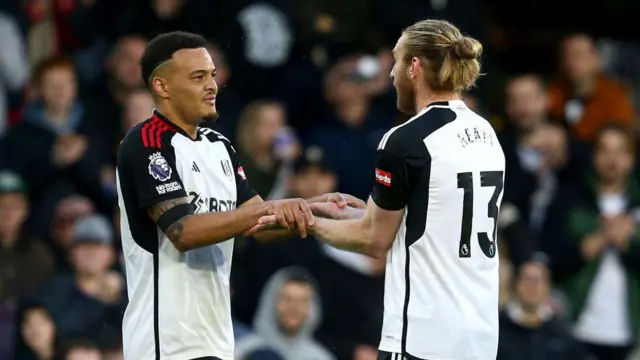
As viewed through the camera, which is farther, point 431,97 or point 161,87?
→ point 161,87

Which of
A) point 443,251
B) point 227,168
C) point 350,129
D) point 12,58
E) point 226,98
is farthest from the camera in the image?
point 12,58

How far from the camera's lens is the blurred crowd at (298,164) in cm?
1046

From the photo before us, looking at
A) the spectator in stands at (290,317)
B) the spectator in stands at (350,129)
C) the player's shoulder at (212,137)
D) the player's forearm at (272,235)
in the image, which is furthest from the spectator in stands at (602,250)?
the player's shoulder at (212,137)

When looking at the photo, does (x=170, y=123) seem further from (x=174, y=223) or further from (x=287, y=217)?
(x=287, y=217)

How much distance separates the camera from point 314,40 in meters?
12.7

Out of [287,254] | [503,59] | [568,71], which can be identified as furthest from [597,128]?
[287,254]

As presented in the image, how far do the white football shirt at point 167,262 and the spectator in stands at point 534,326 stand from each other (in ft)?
14.7

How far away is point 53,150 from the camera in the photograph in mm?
11102

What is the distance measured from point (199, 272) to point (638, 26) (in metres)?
9.34

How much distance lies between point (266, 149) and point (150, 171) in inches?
195

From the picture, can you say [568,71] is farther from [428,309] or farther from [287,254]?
[428,309]

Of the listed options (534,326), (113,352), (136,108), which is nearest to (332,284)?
(534,326)

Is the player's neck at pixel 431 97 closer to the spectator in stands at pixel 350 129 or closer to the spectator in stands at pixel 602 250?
the spectator in stands at pixel 350 129

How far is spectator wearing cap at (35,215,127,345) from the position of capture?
33.4 feet
